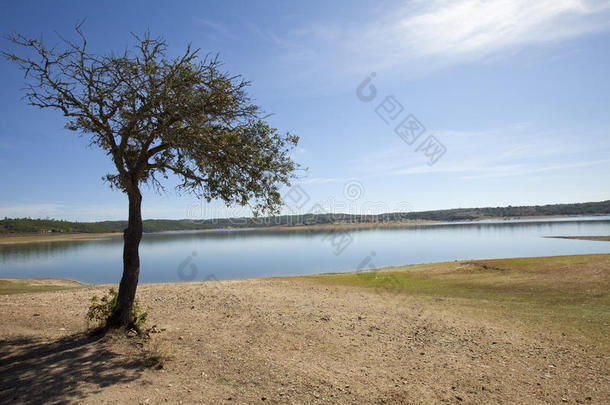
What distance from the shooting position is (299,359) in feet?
24.1

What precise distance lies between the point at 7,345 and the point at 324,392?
722 centimetres

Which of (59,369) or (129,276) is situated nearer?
(59,369)

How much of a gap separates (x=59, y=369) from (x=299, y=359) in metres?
4.52

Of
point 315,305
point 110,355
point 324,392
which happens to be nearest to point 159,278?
point 315,305

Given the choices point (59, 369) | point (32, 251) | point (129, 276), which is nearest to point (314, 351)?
point (129, 276)

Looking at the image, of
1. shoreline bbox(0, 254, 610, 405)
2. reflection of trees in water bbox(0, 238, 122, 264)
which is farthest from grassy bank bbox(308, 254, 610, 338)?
reflection of trees in water bbox(0, 238, 122, 264)

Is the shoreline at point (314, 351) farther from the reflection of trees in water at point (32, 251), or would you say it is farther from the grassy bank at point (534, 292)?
the reflection of trees in water at point (32, 251)

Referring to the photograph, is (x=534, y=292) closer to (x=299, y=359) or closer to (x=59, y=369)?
(x=299, y=359)

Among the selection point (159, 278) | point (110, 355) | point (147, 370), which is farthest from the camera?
point (159, 278)

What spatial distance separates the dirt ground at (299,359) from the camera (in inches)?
225

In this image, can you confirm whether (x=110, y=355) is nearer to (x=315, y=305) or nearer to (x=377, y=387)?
(x=377, y=387)

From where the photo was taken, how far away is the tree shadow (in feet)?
17.2

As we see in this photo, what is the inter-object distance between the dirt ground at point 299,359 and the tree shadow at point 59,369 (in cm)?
2

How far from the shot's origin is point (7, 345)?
7566 millimetres
